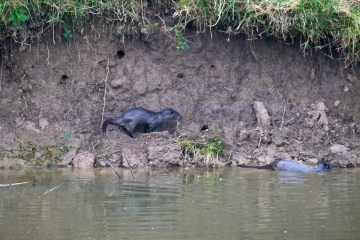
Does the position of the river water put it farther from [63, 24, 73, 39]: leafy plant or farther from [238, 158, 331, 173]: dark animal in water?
[63, 24, 73, 39]: leafy plant

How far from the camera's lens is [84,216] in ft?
16.9

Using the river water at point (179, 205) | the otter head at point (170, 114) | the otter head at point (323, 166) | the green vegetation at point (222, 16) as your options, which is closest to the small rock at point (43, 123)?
the river water at point (179, 205)

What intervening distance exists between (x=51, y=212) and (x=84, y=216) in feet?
1.02

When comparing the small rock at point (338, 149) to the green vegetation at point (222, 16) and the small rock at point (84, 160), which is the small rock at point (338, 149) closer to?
the green vegetation at point (222, 16)

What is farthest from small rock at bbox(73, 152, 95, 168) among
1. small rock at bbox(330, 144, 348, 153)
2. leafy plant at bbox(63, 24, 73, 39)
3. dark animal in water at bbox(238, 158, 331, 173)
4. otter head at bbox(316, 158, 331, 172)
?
small rock at bbox(330, 144, 348, 153)

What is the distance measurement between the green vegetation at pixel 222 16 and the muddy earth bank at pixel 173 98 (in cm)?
21

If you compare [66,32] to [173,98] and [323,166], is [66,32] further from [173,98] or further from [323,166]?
[323,166]

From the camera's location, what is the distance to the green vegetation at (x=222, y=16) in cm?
790

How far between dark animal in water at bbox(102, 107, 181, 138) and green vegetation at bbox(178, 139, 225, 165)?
15.7 inches

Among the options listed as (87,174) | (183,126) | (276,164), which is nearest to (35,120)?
(87,174)

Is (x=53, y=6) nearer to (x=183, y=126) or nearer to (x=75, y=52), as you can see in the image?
(x=75, y=52)

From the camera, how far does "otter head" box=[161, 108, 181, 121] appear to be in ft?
27.2

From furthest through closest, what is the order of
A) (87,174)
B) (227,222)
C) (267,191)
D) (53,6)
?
1. (53,6)
2. (87,174)
3. (267,191)
4. (227,222)

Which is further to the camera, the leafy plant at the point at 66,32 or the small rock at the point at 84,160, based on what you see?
the leafy plant at the point at 66,32
